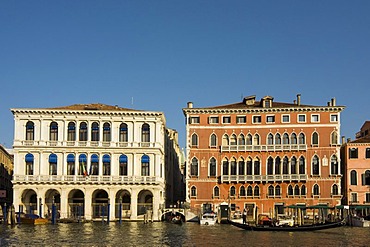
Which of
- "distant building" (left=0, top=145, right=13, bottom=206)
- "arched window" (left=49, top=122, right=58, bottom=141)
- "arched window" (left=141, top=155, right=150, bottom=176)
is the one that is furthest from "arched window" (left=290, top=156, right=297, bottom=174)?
"distant building" (left=0, top=145, right=13, bottom=206)

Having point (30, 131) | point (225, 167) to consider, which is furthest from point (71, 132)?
point (225, 167)

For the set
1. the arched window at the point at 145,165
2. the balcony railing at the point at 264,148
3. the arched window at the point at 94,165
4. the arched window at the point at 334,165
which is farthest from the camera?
the balcony railing at the point at 264,148

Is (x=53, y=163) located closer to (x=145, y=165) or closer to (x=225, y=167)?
(x=145, y=165)

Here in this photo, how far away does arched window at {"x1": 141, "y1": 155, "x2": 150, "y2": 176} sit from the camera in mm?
54969

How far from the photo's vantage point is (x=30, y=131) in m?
54.4

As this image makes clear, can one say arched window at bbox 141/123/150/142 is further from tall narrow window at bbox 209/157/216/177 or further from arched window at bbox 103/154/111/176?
tall narrow window at bbox 209/157/216/177

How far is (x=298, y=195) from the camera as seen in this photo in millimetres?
55188

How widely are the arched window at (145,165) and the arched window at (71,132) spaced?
6427 mm

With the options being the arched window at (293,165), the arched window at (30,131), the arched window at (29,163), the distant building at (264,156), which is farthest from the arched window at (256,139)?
the arched window at (29,163)

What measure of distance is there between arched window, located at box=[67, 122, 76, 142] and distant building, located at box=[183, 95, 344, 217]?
10.2 meters

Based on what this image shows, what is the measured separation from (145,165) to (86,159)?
17.3 ft

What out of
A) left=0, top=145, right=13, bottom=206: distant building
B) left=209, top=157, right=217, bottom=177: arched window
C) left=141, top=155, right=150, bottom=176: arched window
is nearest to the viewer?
left=141, top=155, right=150, bottom=176: arched window

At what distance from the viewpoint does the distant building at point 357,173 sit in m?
55.3

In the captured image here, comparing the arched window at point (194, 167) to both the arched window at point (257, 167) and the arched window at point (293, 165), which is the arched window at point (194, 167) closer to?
the arched window at point (257, 167)
